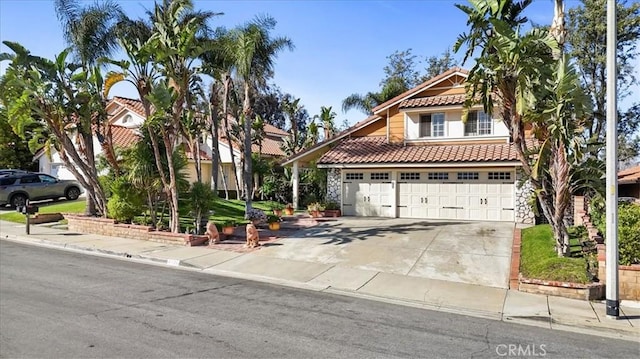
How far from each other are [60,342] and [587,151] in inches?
449

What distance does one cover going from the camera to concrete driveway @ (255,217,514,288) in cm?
1073

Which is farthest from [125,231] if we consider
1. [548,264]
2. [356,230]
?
[548,264]

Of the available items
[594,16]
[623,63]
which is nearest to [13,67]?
[594,16]

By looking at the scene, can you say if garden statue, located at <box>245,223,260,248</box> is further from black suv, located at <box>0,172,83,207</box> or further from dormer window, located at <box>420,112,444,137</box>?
black suv, located at <box>0,172,83,207</box>

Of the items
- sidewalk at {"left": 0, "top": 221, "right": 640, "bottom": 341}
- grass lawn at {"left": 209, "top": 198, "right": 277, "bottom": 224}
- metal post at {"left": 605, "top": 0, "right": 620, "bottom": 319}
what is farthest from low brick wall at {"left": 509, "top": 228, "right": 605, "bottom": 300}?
grass lawn at {"left": 209, "top": 198, "right": 277, "bottom": 224}

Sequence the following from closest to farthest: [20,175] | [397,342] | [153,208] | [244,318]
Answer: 1. [397,342]
2. [244,318]
3. [153,208]
4. [20,175]

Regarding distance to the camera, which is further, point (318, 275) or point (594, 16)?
point (594, 16)

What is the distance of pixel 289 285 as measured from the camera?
968 cm

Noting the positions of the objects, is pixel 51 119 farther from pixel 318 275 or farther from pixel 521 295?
pixel 521 295

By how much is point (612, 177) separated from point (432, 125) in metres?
12.7

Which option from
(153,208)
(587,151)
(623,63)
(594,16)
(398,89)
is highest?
(594,16)

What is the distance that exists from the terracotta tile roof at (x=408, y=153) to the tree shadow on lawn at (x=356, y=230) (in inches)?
108

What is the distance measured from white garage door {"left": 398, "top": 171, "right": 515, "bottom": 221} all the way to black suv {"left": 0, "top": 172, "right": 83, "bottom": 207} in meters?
18.3

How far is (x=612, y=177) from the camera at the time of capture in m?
7.49
